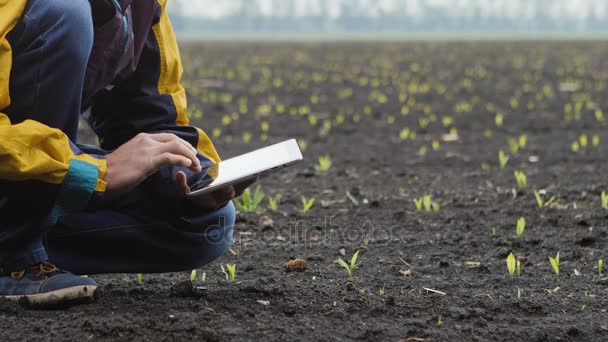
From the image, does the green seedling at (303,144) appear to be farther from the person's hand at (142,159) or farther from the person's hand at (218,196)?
the person's hand at (142,159)

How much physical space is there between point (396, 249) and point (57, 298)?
1814 mm

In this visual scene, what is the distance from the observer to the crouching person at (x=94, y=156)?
8.01 feet

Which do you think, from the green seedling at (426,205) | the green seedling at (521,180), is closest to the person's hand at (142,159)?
the green seedling at (426,205)

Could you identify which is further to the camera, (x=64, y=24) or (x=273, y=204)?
(x=273, y=204)

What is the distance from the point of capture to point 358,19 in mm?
123375

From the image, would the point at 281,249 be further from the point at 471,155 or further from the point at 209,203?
the point at 471,155

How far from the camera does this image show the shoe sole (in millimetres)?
2752

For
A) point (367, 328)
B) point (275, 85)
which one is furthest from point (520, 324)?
point (275, 85)

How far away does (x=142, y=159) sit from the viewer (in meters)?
2.50

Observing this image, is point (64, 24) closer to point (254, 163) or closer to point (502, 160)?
point (254, 163)

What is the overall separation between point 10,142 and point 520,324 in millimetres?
1786

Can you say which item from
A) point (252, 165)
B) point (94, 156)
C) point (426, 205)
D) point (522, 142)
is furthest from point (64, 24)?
point (522, 142)

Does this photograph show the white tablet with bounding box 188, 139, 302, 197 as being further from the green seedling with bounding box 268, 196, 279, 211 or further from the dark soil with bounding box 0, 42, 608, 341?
the green seedling with bounding box 268, 196, 279, 211

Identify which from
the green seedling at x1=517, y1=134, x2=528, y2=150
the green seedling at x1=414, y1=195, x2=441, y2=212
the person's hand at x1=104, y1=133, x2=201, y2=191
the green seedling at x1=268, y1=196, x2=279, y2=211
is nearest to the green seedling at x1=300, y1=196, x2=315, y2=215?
the green seedling at x1=268, y1=196, x2=279, y2=211
